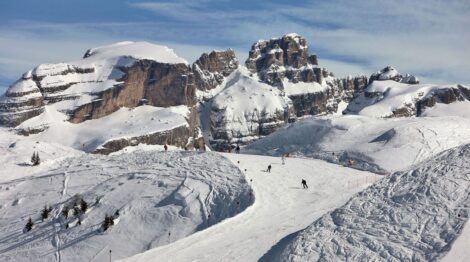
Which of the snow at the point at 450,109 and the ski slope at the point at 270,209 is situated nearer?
the ski slope at the point at 270,209

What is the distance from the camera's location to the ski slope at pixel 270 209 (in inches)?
1166

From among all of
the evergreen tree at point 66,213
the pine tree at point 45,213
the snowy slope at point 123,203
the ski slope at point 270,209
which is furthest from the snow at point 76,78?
the evergreen tree at point 66,213

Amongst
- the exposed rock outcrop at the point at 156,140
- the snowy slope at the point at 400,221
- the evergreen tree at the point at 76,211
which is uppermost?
the snowy slope at the point at 400,221

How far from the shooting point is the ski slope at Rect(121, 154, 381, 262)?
1166 inches

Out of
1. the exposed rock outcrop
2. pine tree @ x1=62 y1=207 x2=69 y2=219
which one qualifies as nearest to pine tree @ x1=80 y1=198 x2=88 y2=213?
pine tree @ x1=62 y1=207 x2=69 y2=219

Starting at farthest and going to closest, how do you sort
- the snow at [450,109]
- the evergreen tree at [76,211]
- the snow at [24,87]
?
the snow at [450,109] → the snow at [24,87] → the evergreen tree at [76,211]

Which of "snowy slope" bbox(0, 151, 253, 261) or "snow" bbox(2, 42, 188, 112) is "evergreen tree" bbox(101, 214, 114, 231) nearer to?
"snowy slope" bbox(0, 151, 253, 261)

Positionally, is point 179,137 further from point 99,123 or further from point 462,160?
point 462,160

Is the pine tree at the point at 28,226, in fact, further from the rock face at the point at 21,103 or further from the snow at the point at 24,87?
the snow at the point at 24,87

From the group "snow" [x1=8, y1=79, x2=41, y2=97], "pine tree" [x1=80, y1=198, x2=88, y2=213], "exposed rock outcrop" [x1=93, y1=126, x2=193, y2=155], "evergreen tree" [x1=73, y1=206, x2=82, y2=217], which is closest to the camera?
"evergreen tree" [x1=73, y1=206, x2=82, y2=217]

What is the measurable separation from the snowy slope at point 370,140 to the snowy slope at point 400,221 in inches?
987

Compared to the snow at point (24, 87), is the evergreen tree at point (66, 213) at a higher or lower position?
higher

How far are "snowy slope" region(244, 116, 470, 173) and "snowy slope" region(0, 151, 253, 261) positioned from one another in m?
16.2

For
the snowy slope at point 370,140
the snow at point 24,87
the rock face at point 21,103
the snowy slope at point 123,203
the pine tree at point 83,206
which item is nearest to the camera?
the snowy slope at point 123,203
